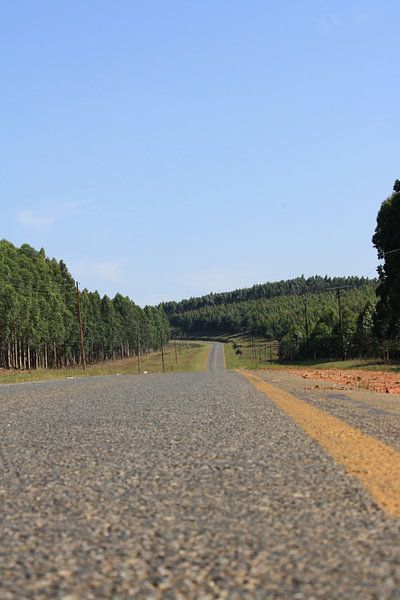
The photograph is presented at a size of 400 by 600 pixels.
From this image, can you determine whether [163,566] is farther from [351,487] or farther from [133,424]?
[133,424]

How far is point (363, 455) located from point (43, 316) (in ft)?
222

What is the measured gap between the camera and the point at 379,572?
7.29ft

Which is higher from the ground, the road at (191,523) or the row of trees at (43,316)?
the row of trees at (43,316)

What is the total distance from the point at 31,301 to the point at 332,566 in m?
64.8

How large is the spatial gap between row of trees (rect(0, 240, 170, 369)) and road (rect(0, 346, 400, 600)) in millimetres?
55493

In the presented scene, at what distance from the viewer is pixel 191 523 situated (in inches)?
116

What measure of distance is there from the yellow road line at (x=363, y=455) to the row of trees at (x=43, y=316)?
2135 inches

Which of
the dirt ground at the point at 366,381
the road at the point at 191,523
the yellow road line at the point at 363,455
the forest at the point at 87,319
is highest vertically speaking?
the forest at the point at 87,319

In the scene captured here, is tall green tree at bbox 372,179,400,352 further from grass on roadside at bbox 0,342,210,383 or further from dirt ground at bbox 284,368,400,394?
grass on roadside at bbox 0,342,210,383

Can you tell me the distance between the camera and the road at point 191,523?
2.19 m

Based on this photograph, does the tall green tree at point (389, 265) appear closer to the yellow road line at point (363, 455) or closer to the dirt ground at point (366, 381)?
the dirt ground at point (366, 381)

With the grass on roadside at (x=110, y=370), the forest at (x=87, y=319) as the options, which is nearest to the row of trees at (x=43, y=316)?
the forest at (x=87, y=319)

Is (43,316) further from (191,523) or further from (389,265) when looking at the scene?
(191,523)

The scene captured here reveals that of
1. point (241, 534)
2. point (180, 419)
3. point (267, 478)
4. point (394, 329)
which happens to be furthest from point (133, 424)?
point (394, 329)
